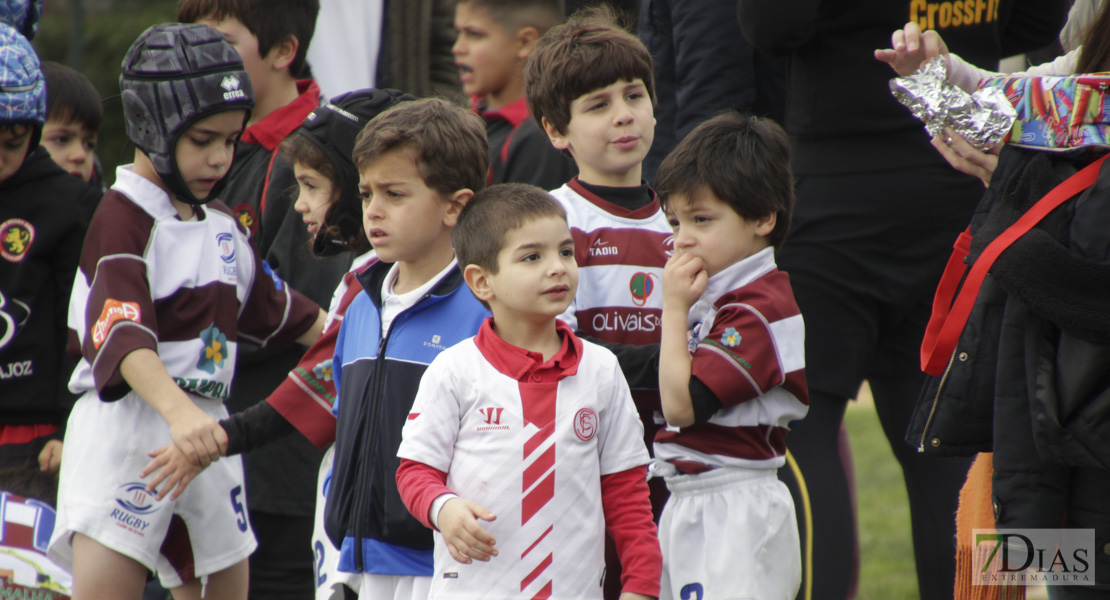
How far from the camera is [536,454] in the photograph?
8.14 feet

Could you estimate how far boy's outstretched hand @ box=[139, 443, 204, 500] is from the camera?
2.97 m

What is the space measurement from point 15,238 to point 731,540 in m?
2.45

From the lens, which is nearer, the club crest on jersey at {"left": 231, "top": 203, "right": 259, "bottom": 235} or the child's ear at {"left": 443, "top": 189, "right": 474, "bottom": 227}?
the child's ear at {"left": 443, "top": 189, "right": 474, "bottom": 227}

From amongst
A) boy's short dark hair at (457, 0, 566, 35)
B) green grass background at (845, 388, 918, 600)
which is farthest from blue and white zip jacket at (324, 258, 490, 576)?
green grass background at (845, 388, 918, 600)

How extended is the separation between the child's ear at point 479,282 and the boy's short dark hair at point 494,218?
15 millimetres

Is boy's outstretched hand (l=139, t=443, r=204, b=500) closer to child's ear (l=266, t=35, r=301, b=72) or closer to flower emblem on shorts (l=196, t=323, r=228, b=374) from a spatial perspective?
flower emblem on shorts (l=196, t=323, r=228, b=374)

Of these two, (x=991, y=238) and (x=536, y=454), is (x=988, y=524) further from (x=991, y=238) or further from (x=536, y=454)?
(x=536, y=454)

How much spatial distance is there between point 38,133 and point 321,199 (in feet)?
3.65

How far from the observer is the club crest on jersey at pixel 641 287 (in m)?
3.09

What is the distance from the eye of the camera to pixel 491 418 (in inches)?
98.5

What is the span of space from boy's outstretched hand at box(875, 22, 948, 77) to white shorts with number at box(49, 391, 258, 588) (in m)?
2.04

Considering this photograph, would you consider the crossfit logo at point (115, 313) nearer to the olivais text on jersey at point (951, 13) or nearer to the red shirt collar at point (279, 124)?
the red shirt collar at point (279, 124)

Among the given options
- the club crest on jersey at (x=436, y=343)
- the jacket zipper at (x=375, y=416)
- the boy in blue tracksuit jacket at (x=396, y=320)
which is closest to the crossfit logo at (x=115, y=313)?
the boy in blue tracksuit jacket at (x=396, y=320)

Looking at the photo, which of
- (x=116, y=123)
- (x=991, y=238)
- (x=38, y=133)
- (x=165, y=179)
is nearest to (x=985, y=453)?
(x=991, y=238)
